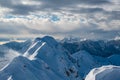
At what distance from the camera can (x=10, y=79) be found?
19738 cm

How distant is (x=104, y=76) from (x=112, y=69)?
213 centimetres

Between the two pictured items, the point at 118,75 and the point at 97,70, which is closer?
the point at 118,75

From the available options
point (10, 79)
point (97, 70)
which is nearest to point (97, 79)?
point (97, 70)

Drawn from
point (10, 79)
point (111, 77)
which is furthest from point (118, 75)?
point (10, 79)

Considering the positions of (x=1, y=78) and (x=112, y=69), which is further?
(x=1, y=78)

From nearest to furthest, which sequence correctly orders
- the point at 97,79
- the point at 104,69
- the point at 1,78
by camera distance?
the point at 97,79
the point at 104,69
the point at 1,78

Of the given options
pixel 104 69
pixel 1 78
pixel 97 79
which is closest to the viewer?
pixel 97 79

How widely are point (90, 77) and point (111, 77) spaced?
9.86 ft

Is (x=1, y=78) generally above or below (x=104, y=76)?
below

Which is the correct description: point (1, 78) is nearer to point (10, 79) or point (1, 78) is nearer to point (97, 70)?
point (10, 79)

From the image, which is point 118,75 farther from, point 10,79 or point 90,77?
point 10,79

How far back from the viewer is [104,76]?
1581 inches

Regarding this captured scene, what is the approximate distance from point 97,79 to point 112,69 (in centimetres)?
305

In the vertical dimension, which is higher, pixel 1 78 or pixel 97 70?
pixel 97 70
